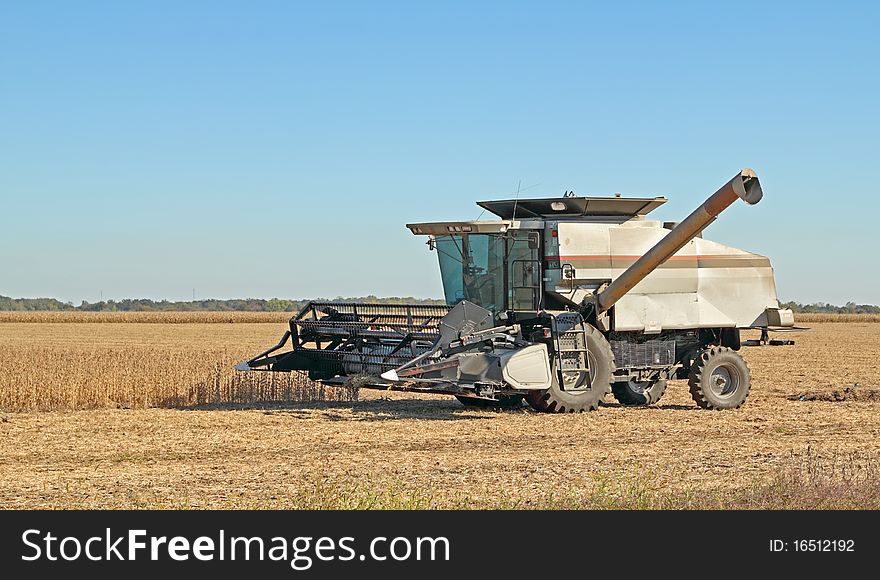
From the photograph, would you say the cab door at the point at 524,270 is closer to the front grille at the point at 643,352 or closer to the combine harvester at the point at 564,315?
the combine harvester at the point at 564,315

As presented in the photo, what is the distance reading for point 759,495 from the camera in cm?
843

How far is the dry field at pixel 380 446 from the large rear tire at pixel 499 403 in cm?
22

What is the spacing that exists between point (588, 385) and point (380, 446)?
4.04 meters

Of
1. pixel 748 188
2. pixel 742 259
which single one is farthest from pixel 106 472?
pixel 742 259

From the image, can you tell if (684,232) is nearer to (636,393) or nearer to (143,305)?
(636,393)

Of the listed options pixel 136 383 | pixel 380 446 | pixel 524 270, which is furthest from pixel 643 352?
pixel 136 383

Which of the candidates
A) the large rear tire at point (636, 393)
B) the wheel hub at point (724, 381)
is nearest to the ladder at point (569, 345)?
the large rear tire at point (636, 393)

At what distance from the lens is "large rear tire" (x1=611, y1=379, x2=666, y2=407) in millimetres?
16953

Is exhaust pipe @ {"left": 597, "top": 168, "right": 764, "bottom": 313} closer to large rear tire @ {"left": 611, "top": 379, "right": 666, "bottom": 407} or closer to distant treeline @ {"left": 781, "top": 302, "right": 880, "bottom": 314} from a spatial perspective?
large rear tire @ {"left": 611, "top": 379, "right": 666, "bottom": 407}

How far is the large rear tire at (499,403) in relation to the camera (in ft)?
51.8

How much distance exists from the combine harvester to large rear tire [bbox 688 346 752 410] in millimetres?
19

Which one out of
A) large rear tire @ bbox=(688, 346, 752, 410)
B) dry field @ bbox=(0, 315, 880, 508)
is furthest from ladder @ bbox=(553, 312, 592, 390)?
large rear tire @ bbox=(688, 346, 752, 410)

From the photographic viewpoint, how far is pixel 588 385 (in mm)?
15164
